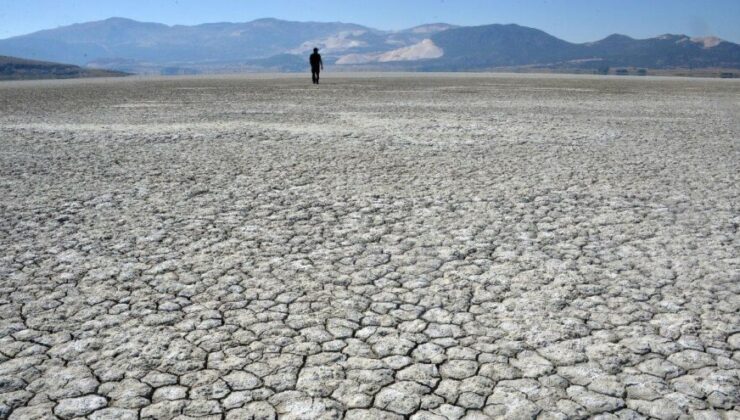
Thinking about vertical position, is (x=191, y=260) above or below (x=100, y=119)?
below

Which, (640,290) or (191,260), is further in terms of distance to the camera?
(191,260)

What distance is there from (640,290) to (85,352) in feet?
12.9

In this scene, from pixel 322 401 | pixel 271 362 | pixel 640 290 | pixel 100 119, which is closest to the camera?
pixel 322 401

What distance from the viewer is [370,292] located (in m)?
4.55

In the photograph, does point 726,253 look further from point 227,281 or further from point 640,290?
point 227,281

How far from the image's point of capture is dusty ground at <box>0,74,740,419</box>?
320 centimetres

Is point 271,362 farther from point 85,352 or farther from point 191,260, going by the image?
point 191,260

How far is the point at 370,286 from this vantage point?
466 cm

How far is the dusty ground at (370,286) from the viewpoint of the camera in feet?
10.5

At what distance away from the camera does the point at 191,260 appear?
17.2 feet

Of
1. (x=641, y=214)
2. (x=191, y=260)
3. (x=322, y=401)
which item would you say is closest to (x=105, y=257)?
(x=191, y=260)

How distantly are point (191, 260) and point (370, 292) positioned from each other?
1747 mm

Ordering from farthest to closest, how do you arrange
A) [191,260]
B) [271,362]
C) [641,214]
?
1. [641,214]
2. [191,260]
3. [271,362]

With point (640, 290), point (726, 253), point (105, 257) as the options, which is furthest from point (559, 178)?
point (105, 257)
